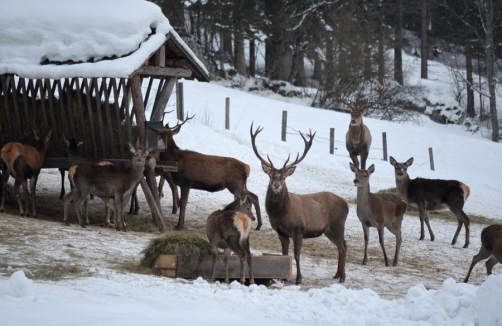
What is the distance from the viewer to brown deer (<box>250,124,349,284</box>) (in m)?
10.4

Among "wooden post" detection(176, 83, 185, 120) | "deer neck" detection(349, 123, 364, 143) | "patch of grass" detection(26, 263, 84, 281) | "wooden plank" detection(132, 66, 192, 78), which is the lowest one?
"patch of grass" detection(26, 263, 84, 281)

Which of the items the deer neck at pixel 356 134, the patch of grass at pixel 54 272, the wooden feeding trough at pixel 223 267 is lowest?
the wooden feeding trough at pixel 223 267

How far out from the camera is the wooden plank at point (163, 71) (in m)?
13.5

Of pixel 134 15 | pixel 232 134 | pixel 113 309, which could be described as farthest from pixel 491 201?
pixel 113 309

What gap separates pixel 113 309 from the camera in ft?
22.4

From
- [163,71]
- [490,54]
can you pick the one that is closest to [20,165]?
[163,71]

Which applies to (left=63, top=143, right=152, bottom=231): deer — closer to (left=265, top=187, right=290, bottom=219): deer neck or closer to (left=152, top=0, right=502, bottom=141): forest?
(left=265, top=187, right=290, bottom=219): deer neck

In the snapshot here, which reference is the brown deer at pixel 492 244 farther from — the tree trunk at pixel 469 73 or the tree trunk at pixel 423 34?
the tree trunk at pixel 423 34

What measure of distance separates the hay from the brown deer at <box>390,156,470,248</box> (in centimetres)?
641

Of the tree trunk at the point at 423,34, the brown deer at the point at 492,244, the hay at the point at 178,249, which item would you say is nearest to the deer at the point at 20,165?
the hay at the point at 178,249

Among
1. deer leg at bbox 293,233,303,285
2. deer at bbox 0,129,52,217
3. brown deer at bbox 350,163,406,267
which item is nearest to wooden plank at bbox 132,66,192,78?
deer at bbox 0,129,52,217

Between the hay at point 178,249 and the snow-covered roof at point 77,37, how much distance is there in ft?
13.2

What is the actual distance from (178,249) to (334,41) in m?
30.9

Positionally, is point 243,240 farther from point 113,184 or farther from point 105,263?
point 113,184
